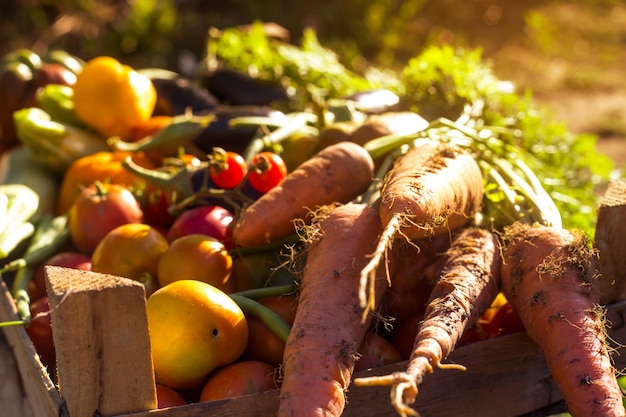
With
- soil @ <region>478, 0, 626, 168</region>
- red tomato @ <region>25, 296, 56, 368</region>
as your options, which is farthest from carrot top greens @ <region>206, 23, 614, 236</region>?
soil @ <region>478, 0, 626, 168</region>

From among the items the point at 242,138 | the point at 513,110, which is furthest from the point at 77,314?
the point at 513,110

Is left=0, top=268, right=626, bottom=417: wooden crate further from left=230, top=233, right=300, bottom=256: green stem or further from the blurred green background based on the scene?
the blurred green background

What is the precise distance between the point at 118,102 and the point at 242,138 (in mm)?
499

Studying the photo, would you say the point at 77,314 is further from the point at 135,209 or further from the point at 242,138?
the point at 242,138

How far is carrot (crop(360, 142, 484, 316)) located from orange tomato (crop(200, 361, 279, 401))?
0.87 feet

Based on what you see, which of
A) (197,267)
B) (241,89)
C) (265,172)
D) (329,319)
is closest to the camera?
(329,319)

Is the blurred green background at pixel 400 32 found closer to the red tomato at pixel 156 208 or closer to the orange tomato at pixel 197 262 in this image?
the red tomato at pixel 156 208

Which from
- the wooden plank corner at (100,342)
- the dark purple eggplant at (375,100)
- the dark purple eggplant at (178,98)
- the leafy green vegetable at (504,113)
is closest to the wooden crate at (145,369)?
the wooden plank corner at (100,342)

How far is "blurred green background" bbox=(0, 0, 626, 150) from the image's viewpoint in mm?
5648

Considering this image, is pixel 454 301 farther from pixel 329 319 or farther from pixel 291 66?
pixel 291 66

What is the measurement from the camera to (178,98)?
Answer: 9.67 feet

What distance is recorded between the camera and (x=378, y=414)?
152cm

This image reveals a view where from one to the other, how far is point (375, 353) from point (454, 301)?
0.72 ft

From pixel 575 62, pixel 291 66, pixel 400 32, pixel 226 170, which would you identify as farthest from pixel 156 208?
pixel 575 62
